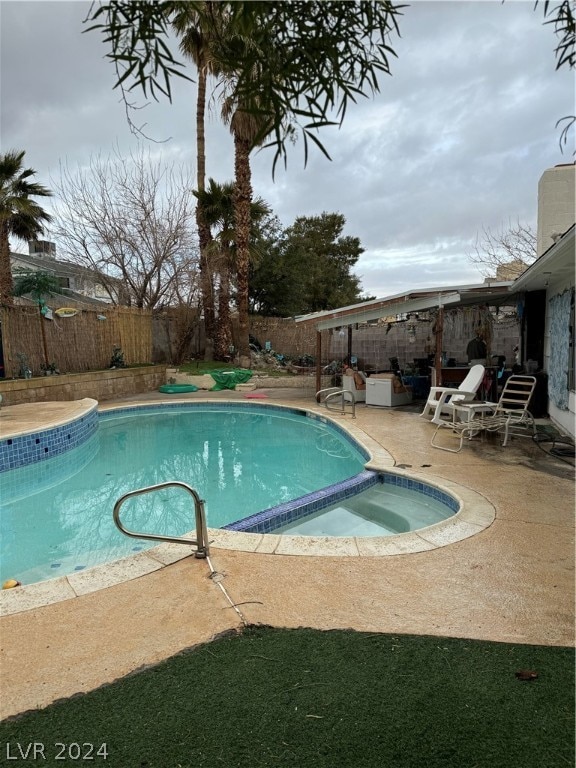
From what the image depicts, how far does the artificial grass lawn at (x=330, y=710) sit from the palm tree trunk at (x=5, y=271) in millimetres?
15256

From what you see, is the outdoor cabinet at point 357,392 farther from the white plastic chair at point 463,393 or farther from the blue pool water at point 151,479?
the white plastic chair at point 463,393

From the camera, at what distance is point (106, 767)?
5.74 ft

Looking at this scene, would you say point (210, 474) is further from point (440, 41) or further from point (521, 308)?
point (521, 308)

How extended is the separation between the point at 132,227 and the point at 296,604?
16.5m

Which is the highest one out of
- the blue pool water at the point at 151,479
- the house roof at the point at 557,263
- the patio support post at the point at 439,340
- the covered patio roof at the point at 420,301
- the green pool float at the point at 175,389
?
the house roof at the point at 557,263

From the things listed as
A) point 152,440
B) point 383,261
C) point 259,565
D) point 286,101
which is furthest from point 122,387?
point 383,261

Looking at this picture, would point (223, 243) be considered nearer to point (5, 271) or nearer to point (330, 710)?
point (5, 271)

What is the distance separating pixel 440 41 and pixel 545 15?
3.49ft

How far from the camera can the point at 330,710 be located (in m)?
2.01

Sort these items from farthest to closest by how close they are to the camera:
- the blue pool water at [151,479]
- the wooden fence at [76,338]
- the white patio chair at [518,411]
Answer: the wooden fence at [76,338], the white patio chair at [518,411], the blue pool water at [151,479]

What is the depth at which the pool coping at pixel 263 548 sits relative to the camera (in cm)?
315

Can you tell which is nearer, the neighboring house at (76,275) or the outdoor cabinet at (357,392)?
the outdoor cabinet at (357,392)

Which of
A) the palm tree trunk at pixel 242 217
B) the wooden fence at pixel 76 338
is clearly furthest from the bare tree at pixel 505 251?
the wooden fence at pixel 76 338

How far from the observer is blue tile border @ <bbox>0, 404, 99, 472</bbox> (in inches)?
297
